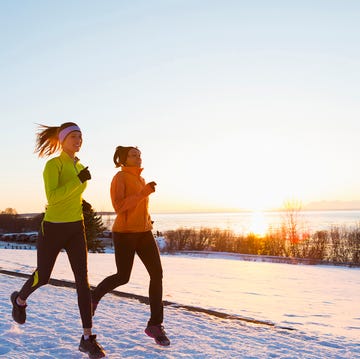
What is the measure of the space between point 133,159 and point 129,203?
49 centimetres

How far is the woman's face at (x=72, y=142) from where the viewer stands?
3926mm

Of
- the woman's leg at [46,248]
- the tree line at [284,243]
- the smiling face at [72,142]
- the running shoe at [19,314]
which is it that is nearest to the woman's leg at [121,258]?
the woman's leg at [46,248]

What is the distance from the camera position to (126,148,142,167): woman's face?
434 centimetres

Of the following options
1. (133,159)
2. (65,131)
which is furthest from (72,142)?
(133,159)

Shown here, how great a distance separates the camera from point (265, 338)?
446 cm

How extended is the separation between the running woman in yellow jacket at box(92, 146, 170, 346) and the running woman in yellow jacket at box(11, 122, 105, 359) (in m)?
0.43

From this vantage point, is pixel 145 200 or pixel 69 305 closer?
pixel 145 200

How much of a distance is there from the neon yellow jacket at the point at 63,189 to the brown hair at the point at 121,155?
1.98ft

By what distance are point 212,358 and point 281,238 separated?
1182 inches

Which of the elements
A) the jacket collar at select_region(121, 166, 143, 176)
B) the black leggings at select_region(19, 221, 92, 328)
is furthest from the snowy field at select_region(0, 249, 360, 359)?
the jacket collar at select_region(121, 166, 143, 176)

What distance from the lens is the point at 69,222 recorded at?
3.78 m

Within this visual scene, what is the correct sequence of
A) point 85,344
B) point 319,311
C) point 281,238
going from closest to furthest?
point 85,344, point 319,311, point 281,238

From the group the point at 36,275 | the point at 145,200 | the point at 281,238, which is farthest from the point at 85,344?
the point at 281,238

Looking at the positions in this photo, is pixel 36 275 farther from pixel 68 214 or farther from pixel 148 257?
pixel 148 257
